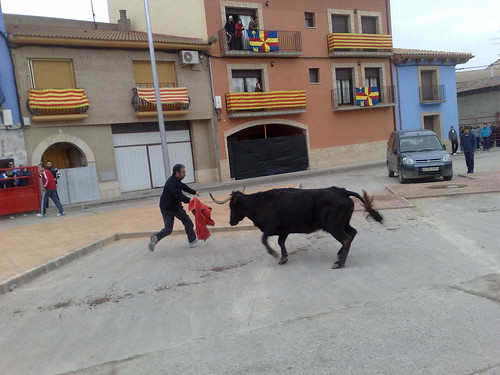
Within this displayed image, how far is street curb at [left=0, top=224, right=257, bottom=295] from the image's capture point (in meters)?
6.55

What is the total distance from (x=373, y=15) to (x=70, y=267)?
26.2 metres

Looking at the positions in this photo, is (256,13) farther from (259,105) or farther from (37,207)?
(37,207)

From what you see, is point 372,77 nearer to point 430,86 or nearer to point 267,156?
point 430,86

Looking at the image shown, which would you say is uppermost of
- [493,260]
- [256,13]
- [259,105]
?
[256,13]

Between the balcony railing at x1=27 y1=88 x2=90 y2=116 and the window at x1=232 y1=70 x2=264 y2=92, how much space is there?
8.15m

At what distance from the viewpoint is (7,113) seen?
17.1m

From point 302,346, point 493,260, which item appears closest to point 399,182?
point 493,260

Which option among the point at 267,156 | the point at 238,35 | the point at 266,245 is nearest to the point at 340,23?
the point at 238,35

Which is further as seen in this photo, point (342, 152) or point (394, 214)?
point (342, 152)

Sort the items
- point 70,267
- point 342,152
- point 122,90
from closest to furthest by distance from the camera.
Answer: point 70,267 → point 122,90 → point 342,152

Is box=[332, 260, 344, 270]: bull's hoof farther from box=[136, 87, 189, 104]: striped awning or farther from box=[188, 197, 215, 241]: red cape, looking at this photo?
box=[136, 87, 189, 104]: striped awning

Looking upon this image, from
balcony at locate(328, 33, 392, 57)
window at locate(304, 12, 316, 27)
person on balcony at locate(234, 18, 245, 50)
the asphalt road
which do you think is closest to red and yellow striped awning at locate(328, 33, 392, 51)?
balcony at locate(328, 33, 392, 57)

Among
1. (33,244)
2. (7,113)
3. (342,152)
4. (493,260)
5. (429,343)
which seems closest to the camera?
(429,343)

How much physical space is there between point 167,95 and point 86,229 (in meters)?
11.2
